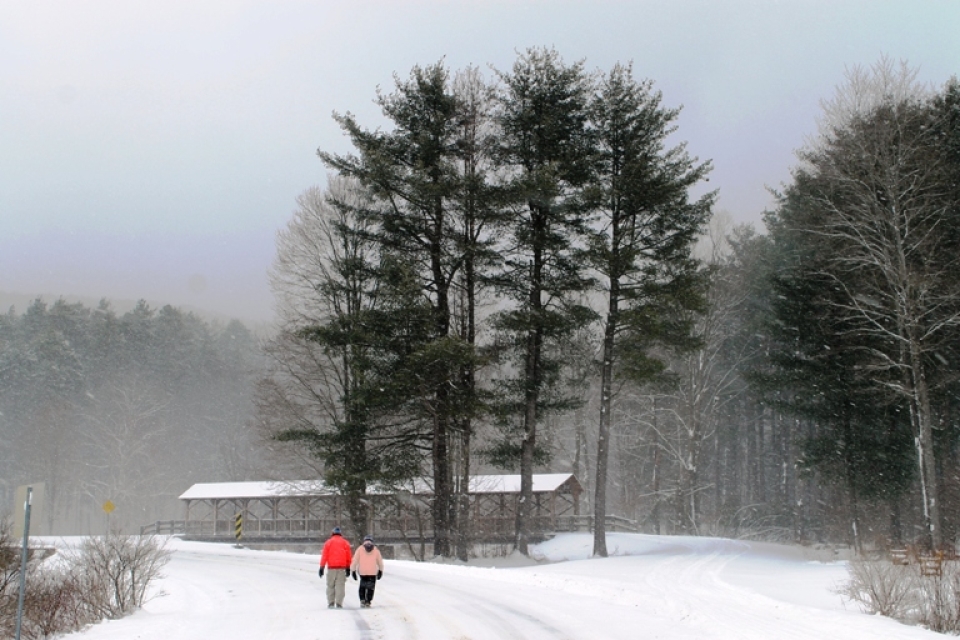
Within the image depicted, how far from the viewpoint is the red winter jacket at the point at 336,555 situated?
1348 cm

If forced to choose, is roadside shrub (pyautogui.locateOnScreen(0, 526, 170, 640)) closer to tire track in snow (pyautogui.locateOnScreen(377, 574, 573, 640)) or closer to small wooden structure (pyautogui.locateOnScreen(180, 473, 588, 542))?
tire track in snow (pyautogui.locateOnScreen(377, 574, 573, 640))

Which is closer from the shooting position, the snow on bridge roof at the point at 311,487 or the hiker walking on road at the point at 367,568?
the hiker walking on road at the point at 367,568

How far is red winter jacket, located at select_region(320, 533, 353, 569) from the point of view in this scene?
1348 centimetres

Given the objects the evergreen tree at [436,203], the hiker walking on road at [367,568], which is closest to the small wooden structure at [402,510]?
the evergreen tree at [436,203]

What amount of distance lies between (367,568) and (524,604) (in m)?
2.61

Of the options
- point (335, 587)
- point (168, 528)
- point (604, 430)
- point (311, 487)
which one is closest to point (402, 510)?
point (311, 487)

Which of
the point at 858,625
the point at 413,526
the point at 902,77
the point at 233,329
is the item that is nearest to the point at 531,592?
the point at 858,625

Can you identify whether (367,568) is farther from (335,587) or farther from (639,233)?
(639,233)

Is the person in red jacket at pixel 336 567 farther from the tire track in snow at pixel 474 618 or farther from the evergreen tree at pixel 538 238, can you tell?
the evergreen tree at pixel 538 238

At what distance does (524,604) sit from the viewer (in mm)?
13258

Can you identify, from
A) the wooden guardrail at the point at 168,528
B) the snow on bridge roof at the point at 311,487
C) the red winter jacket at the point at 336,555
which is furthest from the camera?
the wooden guardrail at the point at 168,528

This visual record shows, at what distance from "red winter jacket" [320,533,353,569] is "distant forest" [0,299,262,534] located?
160 feet

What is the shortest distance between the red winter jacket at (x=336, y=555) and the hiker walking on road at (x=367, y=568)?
0.50 feet

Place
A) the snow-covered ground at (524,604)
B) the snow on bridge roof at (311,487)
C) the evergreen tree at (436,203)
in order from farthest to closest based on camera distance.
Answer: the snow on bridge roof at (311,487)
the evergreen tree at (436,203)
the snow-covered ground at (524,604)
